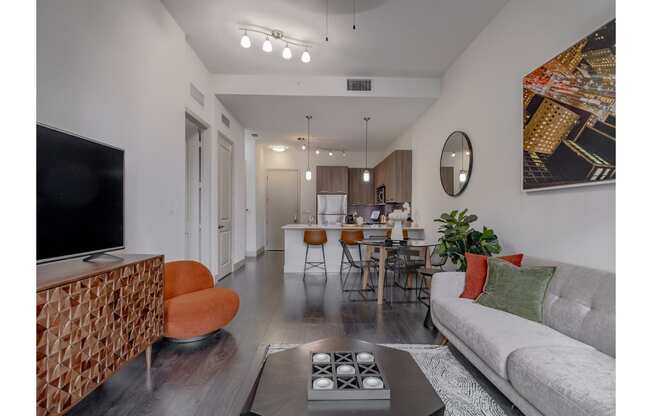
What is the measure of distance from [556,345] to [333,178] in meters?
7.47

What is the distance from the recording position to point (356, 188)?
30.0 feet

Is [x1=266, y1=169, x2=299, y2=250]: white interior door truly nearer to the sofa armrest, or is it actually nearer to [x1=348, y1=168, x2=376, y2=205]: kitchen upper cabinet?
[x1=348, y1=168, x2=376, y2=205]: kitchen upper cabinet

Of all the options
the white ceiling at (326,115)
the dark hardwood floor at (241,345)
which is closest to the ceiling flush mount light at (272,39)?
the white ceiling at (326,115)

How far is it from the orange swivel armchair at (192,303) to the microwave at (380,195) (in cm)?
573

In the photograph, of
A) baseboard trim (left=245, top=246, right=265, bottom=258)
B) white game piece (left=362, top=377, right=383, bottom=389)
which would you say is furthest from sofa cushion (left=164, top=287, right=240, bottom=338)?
baseboard trim (left=245, top=246, right=265, bottom=258)

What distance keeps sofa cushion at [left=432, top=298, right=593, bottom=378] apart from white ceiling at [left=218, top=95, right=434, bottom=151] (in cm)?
378

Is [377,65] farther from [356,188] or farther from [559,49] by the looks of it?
[356,188]

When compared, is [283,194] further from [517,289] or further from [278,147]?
[517,289]

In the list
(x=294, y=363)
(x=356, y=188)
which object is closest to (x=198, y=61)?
(x=294, y=363)

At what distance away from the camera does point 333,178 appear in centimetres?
895

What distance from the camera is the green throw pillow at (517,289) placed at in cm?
219

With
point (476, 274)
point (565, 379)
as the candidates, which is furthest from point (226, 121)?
→ point (565, 379)

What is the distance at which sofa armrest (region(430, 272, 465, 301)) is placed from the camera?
9.21 ft
